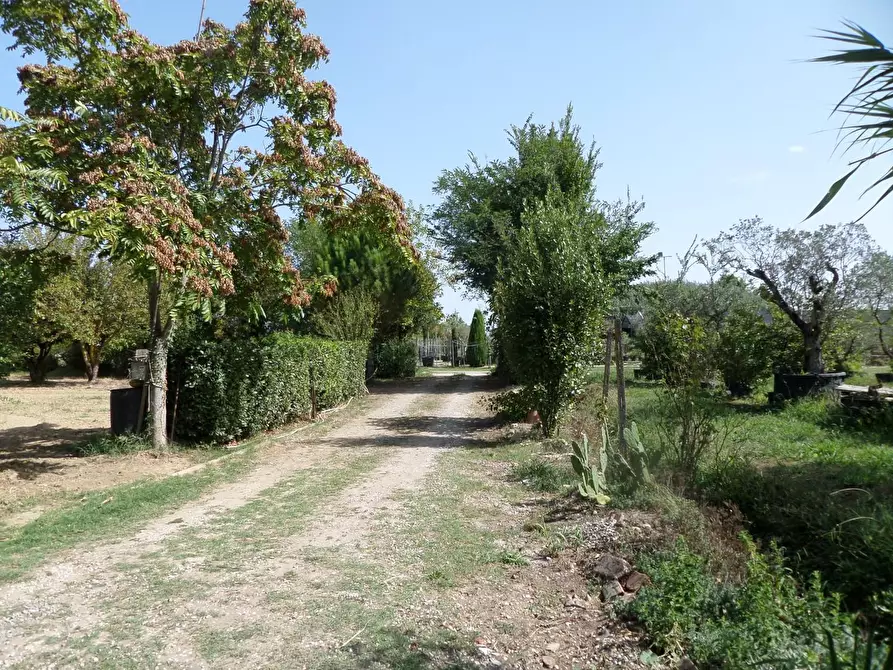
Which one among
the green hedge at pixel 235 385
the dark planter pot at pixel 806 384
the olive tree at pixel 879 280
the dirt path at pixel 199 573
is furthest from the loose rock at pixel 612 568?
the olive tree at pixel 879 280

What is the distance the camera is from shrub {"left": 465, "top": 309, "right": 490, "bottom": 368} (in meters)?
48.8

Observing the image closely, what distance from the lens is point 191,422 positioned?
419 inches

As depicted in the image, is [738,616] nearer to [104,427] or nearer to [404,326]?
[104,427]

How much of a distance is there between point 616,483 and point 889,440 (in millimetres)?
5428

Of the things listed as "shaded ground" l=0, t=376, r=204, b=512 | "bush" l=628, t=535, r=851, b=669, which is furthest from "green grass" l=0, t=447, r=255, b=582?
"bush" l=628, t=535, r=851, b=669

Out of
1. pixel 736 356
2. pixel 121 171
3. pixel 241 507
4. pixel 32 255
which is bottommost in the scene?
pixel 241 507

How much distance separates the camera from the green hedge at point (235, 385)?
10.5m

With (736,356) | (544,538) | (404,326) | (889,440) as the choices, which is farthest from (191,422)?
(404,326)

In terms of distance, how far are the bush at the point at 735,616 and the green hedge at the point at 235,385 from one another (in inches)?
325

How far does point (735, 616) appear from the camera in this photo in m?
3.63

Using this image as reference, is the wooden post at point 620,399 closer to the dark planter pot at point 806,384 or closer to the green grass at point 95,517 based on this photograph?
the green grass at point 95,517

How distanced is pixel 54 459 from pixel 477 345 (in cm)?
4051

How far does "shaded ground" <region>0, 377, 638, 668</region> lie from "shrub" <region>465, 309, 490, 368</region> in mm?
41167

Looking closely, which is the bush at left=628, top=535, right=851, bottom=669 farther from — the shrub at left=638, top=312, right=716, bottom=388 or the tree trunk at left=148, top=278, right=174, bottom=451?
the tree trunk at left=148, top=278, right=174, bottom=451
